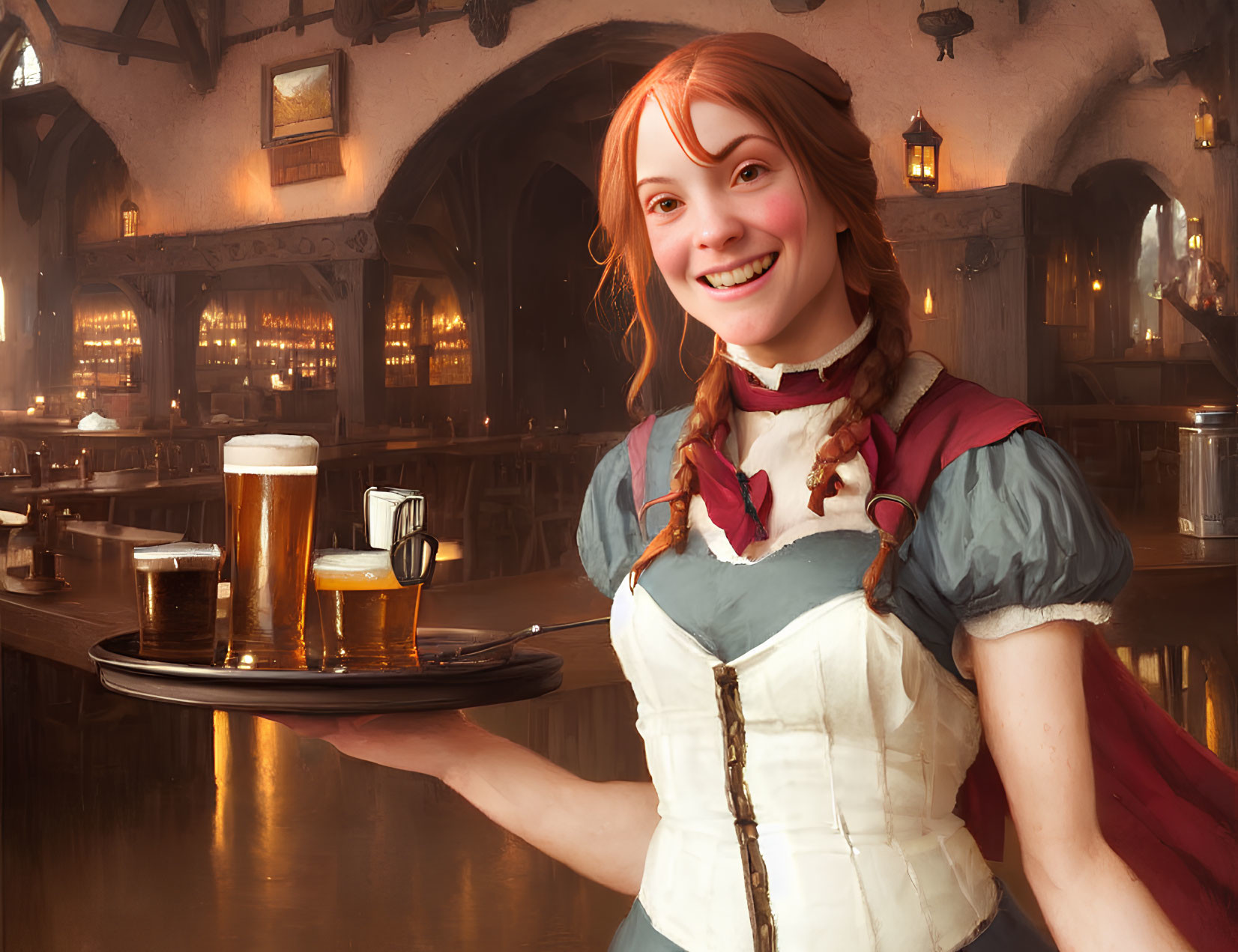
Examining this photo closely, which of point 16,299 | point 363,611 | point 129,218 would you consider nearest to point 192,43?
point 129,218

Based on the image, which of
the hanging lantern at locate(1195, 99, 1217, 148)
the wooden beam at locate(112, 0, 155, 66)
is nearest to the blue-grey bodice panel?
the hanging lantern at locate(1195, 99, 1217, 148)

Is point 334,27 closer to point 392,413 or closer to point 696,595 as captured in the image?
point 392,413

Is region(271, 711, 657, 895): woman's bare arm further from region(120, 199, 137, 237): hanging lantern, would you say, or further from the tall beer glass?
region(120, 199, 137, 237): hanging lantern

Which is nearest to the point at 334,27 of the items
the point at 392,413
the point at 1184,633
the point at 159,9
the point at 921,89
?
the point at 159,9

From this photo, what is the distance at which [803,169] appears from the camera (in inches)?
50.9

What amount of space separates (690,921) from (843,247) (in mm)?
785

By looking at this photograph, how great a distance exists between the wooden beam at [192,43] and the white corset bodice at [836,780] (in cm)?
119

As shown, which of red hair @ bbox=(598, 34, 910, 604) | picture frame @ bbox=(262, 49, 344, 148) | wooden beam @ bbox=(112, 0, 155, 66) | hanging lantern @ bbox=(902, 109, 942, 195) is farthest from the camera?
wooden beam @ bbox=(112, 0, 155, 66)

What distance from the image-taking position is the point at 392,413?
182 cm

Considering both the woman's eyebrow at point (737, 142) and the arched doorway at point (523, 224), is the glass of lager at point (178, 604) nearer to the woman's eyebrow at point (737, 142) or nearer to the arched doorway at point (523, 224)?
the arched doorway at point (523, 224)

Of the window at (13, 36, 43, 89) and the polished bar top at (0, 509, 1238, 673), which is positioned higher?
the window at (13, 36, 43, 89)

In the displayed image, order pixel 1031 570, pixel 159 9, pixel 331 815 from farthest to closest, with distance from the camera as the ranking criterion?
1. pixel 159 9
2. pixel 331 815
3. pixel 1031 570

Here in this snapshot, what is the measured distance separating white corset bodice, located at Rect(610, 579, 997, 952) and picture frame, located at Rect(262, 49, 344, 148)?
0.99m

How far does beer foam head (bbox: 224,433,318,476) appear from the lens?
1595 mm
